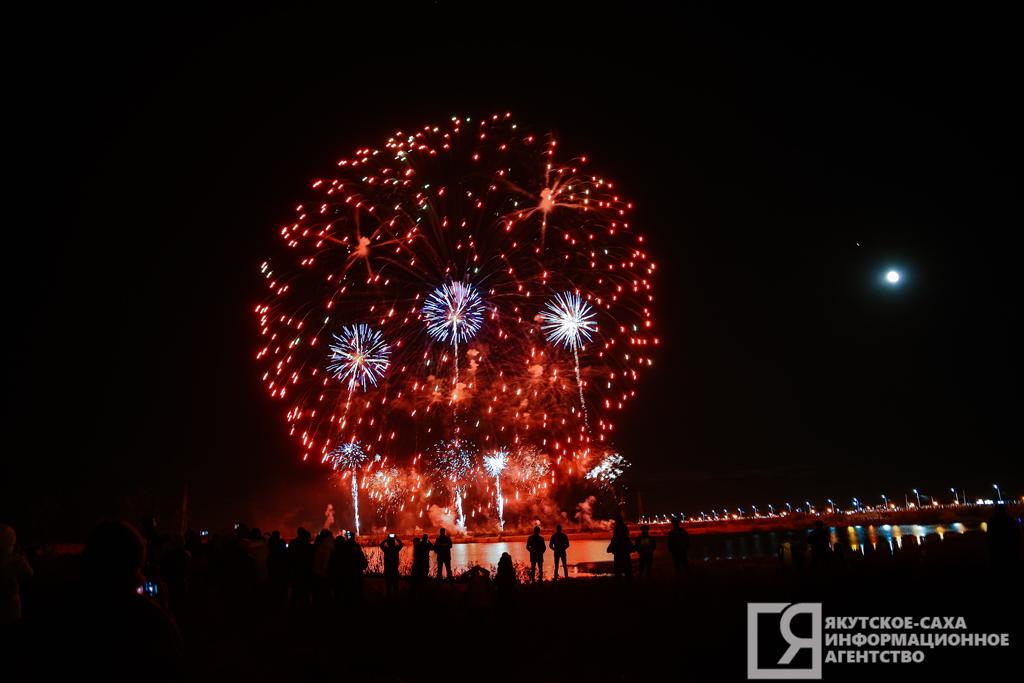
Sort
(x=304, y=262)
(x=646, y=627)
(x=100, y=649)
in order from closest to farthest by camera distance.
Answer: (x=100, y=649) → (x=646, y=627) → (x=304, y=262)

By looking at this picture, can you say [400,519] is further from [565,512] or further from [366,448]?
[366,448]

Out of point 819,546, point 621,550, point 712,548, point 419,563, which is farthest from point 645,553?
point 712,548

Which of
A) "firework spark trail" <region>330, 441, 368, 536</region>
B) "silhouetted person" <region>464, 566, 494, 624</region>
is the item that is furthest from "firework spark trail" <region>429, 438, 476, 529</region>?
"silhouetted person" <region>464, 566, 494, 624</region>

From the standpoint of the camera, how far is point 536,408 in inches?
1735

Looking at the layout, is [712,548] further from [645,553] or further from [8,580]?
[8,580]

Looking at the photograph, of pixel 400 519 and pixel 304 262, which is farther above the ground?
pixel 304 262

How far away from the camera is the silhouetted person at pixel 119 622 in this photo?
2.97m

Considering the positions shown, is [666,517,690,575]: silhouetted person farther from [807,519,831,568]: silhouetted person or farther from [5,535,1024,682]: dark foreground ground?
[807,519,831,568]: silhouetted person

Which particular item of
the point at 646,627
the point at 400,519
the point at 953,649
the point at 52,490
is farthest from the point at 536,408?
the point at 52,490

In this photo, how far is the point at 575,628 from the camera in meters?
11.6

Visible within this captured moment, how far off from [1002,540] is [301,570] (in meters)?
14.1

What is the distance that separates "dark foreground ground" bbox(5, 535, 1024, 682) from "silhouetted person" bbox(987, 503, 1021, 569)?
0.76 ft

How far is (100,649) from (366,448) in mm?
48881

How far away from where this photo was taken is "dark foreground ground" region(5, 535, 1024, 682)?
9.02m
